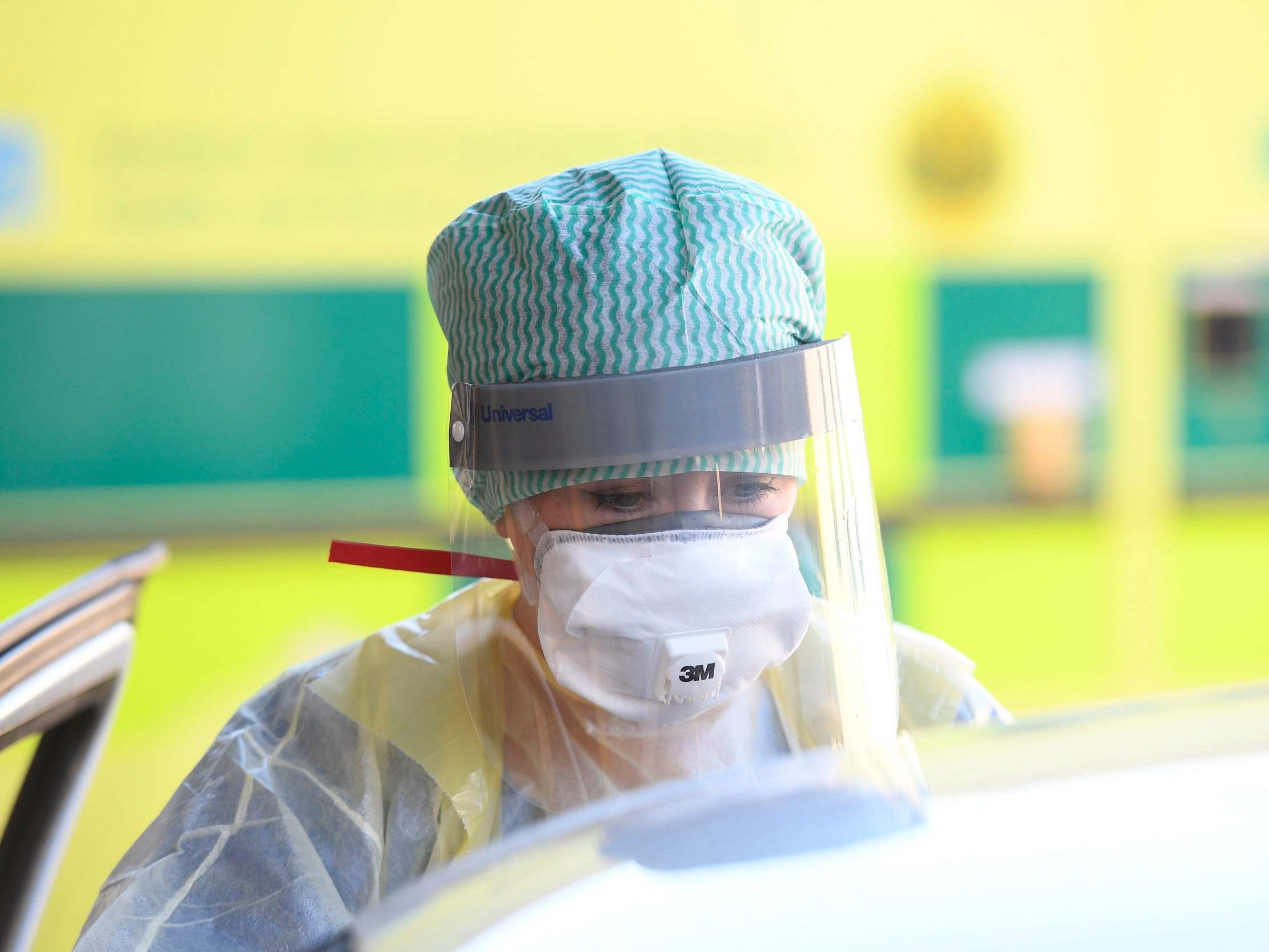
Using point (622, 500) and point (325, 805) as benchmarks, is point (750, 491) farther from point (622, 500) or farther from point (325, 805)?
point (325, 805)

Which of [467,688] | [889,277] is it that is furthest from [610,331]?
[889,277]

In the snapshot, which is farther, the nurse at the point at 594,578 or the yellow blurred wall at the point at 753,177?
the yellow blurred wall at the point at 753,177

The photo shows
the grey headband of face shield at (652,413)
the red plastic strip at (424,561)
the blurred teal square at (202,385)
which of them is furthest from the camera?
the blurred teal square at (202,385)

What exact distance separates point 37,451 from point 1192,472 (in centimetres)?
303

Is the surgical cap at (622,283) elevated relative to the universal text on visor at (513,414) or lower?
elevated

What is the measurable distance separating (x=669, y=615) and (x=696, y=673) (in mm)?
50

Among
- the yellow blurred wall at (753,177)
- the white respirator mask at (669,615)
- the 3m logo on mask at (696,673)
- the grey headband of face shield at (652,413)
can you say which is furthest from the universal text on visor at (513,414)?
the yellow blurred wall at (753,177)

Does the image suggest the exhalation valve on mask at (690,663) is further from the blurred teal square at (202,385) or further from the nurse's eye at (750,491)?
the blurred teal square at (202,385)

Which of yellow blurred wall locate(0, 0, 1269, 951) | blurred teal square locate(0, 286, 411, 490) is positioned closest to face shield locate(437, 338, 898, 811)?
yellow blurred wall locate(0, 0, 1269, 951)

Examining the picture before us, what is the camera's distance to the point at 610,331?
97cm

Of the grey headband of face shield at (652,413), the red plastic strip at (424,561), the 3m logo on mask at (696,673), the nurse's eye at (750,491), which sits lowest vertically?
the 3m logo on mask at (696,673)

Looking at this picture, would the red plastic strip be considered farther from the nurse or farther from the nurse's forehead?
the nurse's forehead

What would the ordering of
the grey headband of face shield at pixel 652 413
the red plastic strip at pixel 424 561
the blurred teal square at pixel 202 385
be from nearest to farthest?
the grey headband of face shield at pixel 652 413
the red plastic strip at pixel 424 561
the blurred teal square at pixel 202 385

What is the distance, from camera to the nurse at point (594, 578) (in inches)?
38.0
